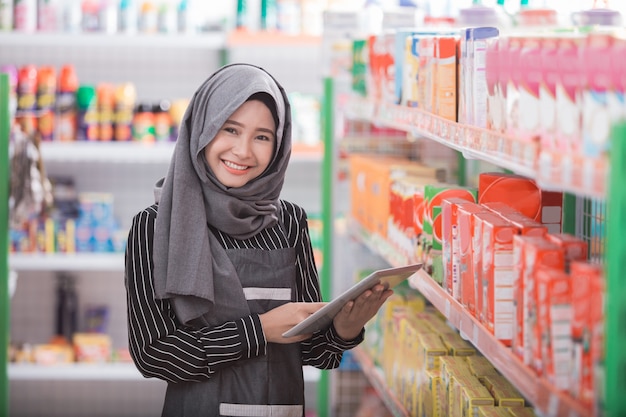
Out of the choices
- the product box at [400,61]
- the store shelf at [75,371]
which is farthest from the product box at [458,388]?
the store shelf at [75,371]

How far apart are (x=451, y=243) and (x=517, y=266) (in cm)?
59

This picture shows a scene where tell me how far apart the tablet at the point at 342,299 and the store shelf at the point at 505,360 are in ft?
0.66

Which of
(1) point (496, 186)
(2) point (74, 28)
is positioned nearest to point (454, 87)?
(1) point (496, 186)

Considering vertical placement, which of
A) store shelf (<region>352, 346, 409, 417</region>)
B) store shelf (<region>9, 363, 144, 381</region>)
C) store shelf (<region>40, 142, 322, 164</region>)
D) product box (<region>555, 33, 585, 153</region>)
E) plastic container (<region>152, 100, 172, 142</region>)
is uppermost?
product box (<region>555, 33, 585, 153</region>)

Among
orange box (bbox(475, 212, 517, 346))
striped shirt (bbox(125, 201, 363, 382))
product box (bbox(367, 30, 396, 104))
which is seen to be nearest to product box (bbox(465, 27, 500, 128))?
orange box (bbox(475, 212, 517, 346))

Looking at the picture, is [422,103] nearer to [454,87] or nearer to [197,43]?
[454,87]

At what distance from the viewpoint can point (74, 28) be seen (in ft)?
17.4

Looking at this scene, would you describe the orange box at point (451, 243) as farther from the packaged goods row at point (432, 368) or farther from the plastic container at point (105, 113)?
the plastic container at point (105, 113)

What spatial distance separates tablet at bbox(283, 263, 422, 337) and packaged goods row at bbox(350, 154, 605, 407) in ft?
0.63

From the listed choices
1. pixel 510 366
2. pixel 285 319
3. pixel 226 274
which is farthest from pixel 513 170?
pixel 226 274

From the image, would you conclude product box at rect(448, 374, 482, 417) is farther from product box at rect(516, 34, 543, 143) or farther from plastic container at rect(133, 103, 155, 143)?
plastic container at rect(133, 103, 155, 143)

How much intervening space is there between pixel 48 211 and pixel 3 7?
3.68ft

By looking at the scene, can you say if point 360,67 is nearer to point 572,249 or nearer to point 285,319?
point 285,319

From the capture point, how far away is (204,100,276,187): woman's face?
2619mm
